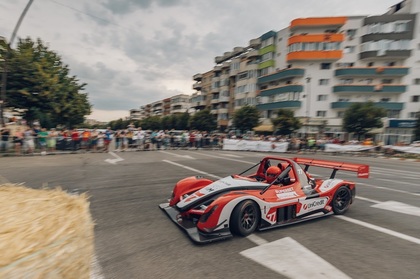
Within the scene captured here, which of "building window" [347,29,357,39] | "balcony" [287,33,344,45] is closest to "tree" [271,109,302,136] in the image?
"balcony" [287,33,344,45]

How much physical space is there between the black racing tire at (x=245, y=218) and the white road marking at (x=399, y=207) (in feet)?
12.6

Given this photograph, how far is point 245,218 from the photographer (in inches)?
176

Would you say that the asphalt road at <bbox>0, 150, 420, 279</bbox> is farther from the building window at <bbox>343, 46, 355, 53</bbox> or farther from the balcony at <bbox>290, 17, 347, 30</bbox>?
→ the building window at <bbox>343, 46, 355, 53</bbox>

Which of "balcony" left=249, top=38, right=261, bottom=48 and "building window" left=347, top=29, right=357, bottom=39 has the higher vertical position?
"balcony" left=249, top=38, right=261, bottom=48

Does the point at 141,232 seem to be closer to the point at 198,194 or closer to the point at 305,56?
the point at 198,194

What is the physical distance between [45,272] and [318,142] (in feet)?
89.7

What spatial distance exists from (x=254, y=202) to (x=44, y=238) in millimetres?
3298

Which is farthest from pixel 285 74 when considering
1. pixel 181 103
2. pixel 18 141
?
pixel 181 103

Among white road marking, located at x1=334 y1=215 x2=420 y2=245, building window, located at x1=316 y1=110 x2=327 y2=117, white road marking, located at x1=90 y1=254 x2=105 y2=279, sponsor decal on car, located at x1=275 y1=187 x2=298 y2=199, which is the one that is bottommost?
white road marking, located at x1=334 y1=215 x2=420 y2=245

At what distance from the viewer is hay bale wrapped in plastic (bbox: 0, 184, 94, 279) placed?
168cm

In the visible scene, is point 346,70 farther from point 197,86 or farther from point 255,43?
point 197,86

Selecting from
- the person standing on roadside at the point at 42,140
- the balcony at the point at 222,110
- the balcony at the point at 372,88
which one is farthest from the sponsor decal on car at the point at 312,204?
the balcony at the point at 222,110

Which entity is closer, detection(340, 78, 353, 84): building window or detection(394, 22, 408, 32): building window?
detection(394, 22, 408, 32): building window

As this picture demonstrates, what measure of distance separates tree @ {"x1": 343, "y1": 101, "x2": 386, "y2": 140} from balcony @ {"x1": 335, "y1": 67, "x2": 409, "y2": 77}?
10719mm
